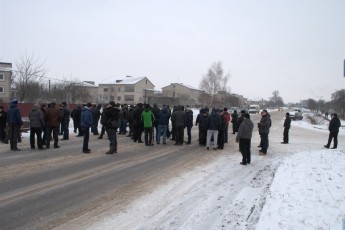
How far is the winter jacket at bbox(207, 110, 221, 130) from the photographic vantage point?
49.6ft

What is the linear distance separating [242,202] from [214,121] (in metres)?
8.15

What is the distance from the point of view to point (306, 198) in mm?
7113

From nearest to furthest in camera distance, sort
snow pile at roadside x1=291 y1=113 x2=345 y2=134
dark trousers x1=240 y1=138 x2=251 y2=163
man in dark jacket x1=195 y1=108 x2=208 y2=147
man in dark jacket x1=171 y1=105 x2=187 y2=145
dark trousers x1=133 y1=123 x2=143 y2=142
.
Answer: dark trousers x1=240 y1=138 x2=251 y2=163
man in dark jacket x1=195 y1=108 x2=208 y2=147
man in dark jacket x1=171 y1=105 x2=187 y2=145
dark trousers x1=133 y1=123 x2=143 y2=142
snow pile at roadside x1=291 y1=113 x2=345 y2=134

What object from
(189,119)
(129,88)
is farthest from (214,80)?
(189,119)

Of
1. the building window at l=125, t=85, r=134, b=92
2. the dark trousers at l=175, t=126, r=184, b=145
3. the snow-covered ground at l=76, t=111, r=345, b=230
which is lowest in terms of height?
the snow-covered ground at l=76, t=111, r=345, b=230

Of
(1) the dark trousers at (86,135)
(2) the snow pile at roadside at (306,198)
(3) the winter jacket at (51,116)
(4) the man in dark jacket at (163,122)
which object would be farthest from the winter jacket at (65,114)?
(2) the snow pile at roadside at (306,198)

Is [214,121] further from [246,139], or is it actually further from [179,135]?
[246,139]

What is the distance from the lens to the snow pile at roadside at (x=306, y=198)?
567 centimetres

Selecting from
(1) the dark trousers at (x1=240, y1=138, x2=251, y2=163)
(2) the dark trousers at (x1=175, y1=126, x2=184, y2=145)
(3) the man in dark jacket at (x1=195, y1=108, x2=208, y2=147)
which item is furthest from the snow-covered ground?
(2) the dark trousers at (x1=175, y1=126, x2=184, y2=145)

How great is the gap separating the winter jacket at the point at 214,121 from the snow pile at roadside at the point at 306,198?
4373 millimetres

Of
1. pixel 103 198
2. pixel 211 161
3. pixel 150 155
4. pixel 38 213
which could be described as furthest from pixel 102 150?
pixel 38 213

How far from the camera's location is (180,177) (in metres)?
9.40

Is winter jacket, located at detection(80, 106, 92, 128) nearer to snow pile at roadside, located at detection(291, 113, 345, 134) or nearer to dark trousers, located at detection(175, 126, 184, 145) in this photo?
dark trousers, located at detection(175, 126, 184, 145)

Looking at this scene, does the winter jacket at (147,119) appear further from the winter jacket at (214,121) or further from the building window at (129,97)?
the building window at (129,97)
